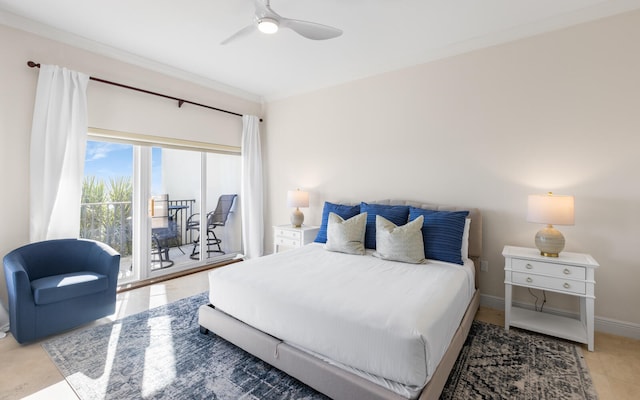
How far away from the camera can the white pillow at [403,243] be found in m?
2.55

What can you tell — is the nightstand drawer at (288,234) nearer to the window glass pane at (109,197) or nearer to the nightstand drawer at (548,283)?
the window glass pane at (109,197)

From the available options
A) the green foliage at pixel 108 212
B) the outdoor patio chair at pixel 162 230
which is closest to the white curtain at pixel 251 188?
the outdoor patio chair at pixel 162 230

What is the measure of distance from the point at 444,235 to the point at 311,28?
2.12m

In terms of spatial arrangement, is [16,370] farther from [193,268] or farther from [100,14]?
[100,14]

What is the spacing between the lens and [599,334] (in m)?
2.41

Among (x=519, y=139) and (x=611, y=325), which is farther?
(x=519, y=139)

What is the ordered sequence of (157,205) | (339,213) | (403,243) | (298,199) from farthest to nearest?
(298,199)
(157,205)
(339,213)
(403,243)

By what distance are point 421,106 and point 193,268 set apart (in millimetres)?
3836

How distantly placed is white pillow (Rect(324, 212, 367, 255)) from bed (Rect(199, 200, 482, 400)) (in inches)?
11.0

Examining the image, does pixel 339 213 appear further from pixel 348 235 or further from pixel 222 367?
pixel 222 367

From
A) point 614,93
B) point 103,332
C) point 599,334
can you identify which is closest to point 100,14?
point 103,332

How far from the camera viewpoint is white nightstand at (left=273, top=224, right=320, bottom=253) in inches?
154

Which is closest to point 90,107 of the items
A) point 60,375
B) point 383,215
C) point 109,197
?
point 109,197

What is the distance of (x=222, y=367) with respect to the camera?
194 centimetres
